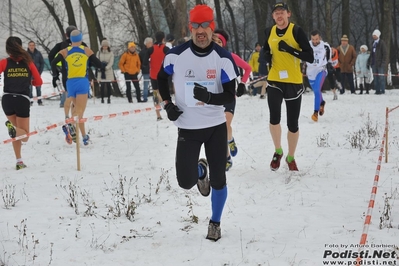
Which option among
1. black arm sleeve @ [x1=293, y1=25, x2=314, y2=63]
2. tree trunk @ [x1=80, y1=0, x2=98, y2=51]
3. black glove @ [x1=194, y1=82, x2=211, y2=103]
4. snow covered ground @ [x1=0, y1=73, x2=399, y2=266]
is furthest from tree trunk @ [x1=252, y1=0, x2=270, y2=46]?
black glove @ [x1=194, y1=82, x2=211, y2=103]

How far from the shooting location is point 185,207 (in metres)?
5.79

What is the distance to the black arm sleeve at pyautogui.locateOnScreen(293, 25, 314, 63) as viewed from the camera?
677cm

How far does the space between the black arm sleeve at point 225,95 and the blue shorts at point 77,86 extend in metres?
5.56

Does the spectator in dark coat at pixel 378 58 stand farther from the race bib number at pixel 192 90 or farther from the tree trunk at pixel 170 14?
the race bib number at pixel 192 90

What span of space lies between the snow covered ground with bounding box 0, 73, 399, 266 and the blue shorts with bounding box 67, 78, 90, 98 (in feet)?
3.39

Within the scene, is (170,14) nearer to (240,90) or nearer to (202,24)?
(240,90)

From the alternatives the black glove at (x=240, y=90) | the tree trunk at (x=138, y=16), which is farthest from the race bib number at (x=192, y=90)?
the tree trunk at (x=138, y=16)

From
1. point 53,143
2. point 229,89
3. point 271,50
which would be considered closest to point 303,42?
point 271,50

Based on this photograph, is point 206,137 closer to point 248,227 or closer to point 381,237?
point 248,227

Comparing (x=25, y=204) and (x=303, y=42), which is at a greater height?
(x=303, y=42)

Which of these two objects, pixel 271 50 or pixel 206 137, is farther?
pixel 271 50

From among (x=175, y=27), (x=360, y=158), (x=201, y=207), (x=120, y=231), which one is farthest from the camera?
(x=175, y=27)

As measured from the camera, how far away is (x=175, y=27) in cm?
1908

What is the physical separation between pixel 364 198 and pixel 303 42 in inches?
86.4
